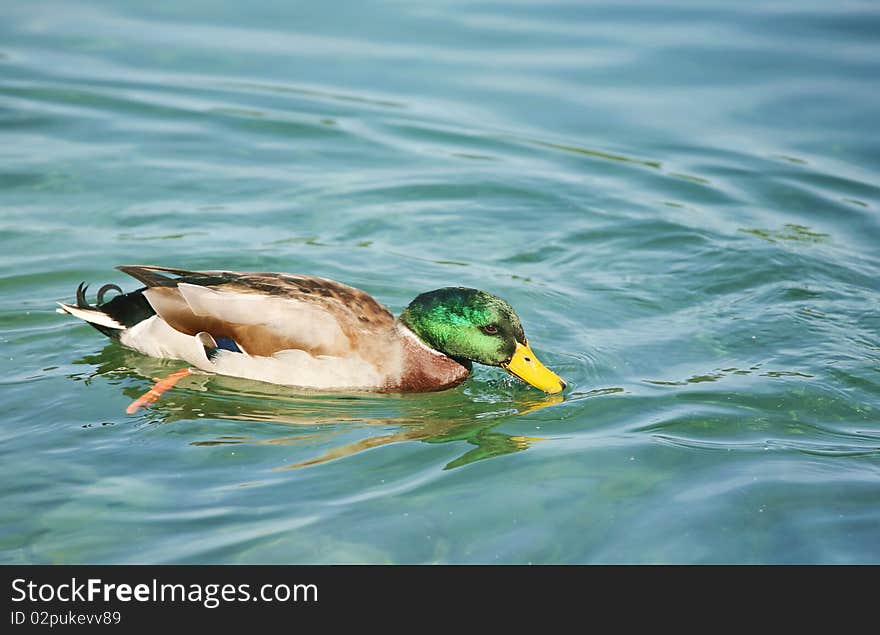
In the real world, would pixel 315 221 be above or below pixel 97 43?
below

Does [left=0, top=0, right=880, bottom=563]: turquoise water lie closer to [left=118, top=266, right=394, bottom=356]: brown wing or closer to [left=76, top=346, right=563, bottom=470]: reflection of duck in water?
[left=76, top=346, right=563, bottom=470]: reflection of duck in water

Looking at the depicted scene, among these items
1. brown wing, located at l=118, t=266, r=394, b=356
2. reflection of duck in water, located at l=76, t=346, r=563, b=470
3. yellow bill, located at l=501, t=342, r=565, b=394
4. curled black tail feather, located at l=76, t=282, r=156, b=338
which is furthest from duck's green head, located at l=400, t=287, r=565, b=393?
curled black tail feather, located at l=76, t=282, r=156, b=338

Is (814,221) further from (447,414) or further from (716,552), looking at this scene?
(716,552)

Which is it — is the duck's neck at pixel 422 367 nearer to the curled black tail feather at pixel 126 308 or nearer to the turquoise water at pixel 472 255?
the turquoise water at pixel 472 255

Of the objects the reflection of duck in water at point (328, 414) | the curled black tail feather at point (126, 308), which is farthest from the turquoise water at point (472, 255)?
the curled black tail feather at point (126, 308)

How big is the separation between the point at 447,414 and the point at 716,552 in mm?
2011

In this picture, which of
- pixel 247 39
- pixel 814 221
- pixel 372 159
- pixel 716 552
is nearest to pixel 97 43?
pixel 247 39

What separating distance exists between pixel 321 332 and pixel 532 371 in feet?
4.22

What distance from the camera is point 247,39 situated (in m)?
13.9

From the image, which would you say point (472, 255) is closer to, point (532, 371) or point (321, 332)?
point (532, 371)

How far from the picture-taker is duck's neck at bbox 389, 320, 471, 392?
7195mm
